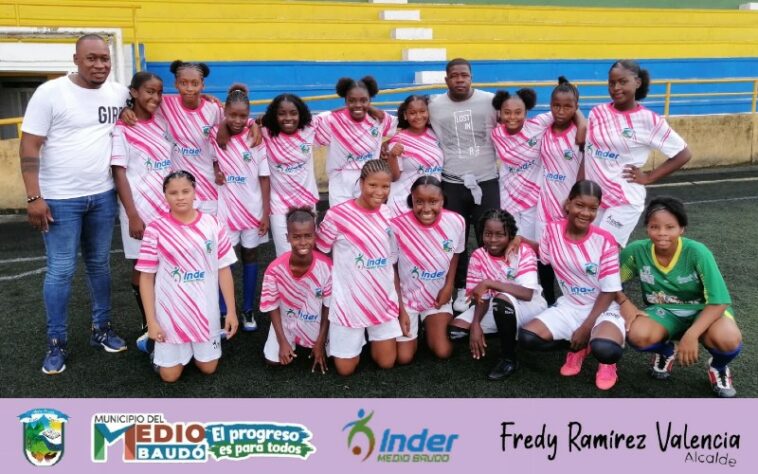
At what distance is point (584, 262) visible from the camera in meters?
3.67

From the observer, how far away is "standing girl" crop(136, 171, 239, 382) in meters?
3.56

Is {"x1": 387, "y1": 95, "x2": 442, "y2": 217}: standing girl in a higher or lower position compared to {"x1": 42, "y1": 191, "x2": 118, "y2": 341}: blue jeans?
higher

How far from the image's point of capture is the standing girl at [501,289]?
369 cm

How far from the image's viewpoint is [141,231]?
12.7ft

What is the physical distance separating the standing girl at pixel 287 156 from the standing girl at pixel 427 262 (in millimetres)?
785

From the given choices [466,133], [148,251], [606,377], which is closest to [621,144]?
[466,133]

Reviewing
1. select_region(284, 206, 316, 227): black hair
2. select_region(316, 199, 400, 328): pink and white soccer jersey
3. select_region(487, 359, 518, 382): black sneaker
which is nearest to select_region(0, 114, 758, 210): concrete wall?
select_region(487, 359, 518, 382): black sneaker

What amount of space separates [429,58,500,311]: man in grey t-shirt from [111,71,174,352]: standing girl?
184cm

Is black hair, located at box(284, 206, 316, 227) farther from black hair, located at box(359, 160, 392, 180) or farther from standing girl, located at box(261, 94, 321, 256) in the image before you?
standing girl, located at box(261, 94, 321, 256)

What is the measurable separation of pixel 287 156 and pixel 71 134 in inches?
51.5

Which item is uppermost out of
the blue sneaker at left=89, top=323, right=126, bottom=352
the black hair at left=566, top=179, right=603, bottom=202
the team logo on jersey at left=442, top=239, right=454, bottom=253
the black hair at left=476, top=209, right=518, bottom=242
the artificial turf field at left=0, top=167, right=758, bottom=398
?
the black hair at left=566, top=179, right=603, bottom=202

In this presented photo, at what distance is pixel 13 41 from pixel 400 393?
9973 millimetres

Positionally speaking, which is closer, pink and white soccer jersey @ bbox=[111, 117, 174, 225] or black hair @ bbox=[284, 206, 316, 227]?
black hair @ bbox=[284, 206, 316, 227]

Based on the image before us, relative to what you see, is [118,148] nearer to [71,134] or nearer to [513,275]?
[71,134]
